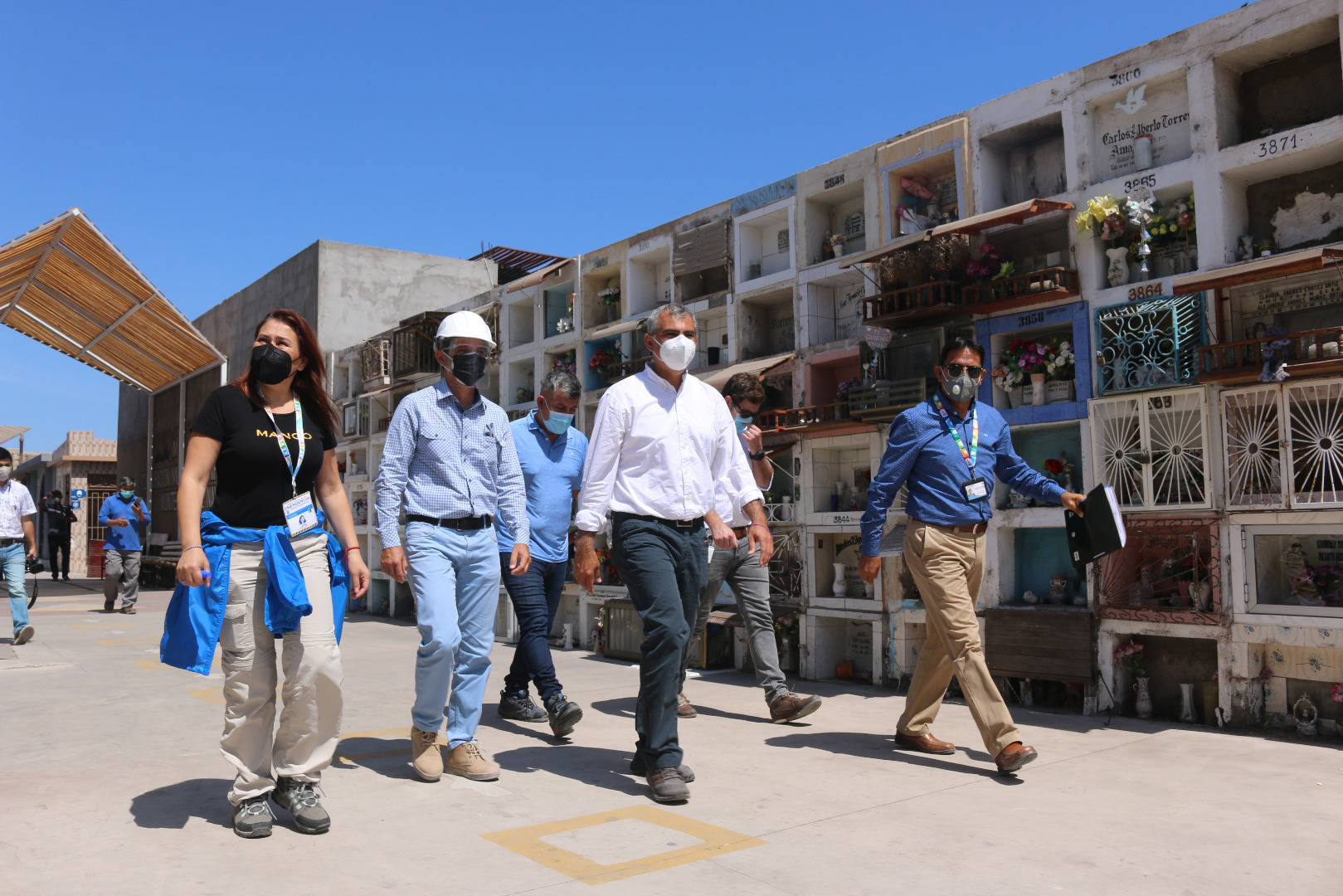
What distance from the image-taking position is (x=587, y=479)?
4.44 metres

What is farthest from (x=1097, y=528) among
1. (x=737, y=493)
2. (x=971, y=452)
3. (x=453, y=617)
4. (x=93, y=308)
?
(x=93, y=308)

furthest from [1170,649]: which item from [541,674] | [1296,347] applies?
[541,674]

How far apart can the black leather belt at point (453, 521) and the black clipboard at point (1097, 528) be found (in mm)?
2885

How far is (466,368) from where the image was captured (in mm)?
4750

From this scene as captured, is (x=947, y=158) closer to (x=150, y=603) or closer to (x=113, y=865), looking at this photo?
(x=113, y=865)

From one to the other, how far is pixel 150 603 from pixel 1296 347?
1683 centimetres

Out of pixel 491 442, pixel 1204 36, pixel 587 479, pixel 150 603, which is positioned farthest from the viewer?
pixel 150 603

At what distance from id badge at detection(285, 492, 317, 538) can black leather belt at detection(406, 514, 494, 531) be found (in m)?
0.80

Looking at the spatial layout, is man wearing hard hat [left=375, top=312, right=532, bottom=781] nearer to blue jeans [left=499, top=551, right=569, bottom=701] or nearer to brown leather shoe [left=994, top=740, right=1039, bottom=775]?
blue jeans [left=499, top=551, right=569, bottom=701]

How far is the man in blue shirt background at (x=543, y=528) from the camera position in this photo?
5.86 meters

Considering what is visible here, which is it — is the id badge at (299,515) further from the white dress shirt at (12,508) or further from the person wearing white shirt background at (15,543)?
the white dress shirt at (12,508)

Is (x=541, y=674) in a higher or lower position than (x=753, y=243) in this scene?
lower

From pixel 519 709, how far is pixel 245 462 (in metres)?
2.93

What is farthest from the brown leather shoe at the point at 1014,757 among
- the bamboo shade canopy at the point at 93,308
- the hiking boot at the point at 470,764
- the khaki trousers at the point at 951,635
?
the bamboo shade canopy at the point at 93,308
